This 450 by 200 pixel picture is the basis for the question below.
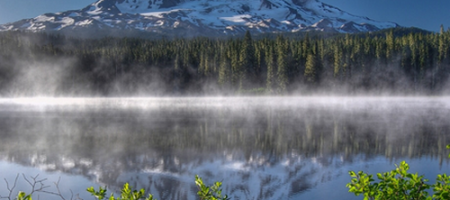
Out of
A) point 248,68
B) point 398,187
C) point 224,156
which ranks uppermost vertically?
point 398,187

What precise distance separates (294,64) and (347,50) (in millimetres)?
15414

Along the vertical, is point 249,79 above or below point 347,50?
below

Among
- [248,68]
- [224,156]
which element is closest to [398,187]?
[224,156]

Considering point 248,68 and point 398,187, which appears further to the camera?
point 248,68

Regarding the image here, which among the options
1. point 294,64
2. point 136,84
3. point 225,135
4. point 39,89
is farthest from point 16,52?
point 225,135

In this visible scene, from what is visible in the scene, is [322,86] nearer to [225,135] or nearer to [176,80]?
[176,80]

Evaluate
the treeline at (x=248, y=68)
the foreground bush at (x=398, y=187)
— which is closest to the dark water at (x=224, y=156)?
the foreground bush at (x=398, y=187)

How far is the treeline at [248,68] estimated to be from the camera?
82.8m

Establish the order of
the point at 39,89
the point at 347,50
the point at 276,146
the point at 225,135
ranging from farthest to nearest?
the point at 39,89 → the point at 347,50 → the point at 225,135 → the point at 276,146

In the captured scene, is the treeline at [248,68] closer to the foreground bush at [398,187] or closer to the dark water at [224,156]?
the dark water at [224,156]

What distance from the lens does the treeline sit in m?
82.8

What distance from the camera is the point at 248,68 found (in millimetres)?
82438

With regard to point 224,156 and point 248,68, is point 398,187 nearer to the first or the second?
point 224,156

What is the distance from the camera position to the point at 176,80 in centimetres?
10225
